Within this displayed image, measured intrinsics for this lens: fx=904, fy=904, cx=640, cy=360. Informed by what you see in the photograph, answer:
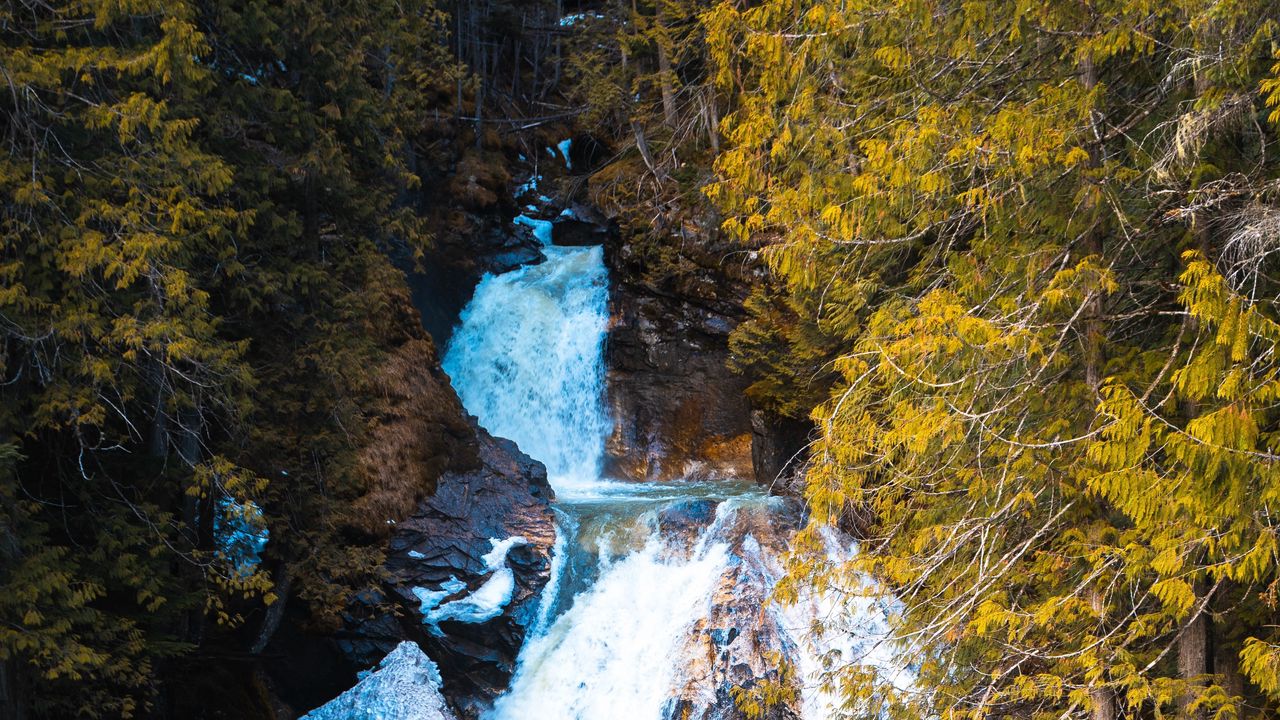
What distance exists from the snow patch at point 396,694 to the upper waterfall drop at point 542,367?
5699mm

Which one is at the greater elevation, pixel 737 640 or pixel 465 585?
pixel 465 585

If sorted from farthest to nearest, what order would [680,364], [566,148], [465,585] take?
[566,148], [680,364], [465,585]

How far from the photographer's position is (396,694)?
30.7ft

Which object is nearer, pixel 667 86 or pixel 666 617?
pixel 666 617

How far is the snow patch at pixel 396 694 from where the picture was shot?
30.3 ft

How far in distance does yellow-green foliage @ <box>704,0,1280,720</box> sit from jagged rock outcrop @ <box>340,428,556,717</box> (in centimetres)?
475

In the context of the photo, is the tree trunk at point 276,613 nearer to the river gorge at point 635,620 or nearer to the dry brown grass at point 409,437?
the dry brown grass at point 409,437

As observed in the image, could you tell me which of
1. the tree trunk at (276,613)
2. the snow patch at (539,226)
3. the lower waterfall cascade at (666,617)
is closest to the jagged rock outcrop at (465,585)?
the lower waterfall cascade at (666,617)

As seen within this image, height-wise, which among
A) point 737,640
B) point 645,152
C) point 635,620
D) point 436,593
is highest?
point 645,152

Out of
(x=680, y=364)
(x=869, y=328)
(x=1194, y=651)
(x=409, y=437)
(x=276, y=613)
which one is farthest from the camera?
(x=680, y=364)

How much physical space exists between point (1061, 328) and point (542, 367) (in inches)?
445

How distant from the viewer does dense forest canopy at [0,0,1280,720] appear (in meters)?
4.84

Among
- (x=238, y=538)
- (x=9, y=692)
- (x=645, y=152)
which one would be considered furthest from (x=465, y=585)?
(x=645, y=152)

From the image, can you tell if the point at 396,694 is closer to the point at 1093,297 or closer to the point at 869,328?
the point at 869,328
